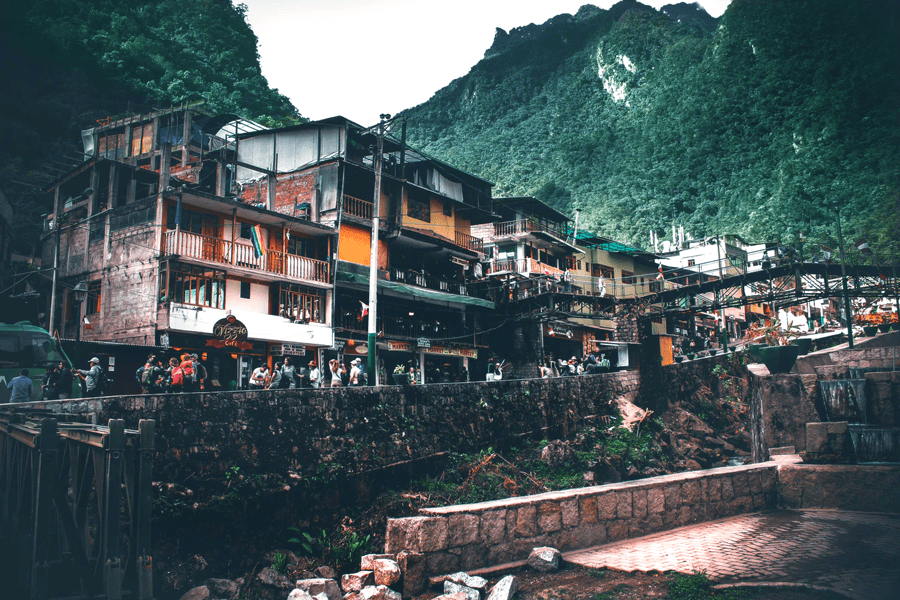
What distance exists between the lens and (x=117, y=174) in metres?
26.6

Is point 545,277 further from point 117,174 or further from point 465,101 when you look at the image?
point 465,101

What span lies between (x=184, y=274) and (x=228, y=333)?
2.62 metres

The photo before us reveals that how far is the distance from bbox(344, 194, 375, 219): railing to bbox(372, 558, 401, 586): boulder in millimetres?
21328

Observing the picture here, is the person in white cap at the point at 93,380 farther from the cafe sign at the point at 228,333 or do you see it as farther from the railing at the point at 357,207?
the railing at the point at 357,207

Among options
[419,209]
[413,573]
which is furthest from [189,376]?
[419,209]

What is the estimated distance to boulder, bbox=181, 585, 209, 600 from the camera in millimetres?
11281

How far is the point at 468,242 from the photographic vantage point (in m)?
37.4

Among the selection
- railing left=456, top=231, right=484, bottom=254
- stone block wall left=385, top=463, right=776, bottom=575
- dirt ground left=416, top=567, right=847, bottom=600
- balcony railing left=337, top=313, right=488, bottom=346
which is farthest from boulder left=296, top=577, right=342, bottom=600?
railing left=456, top=231, right=484, bottom=254

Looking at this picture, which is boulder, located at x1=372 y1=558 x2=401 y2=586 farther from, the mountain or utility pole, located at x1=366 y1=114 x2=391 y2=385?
the mountain

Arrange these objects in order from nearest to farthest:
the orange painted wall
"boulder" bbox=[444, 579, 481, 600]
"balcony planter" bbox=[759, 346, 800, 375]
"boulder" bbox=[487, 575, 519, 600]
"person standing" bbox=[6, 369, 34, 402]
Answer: "boulder" bbox=[487, 575, 519, 600], "boulder" bbox=[444, 579, 481, 600], "person standing" bbox=[6, 369, 34, 402], "balcony planter" bbox=[759, 346, 800, 375], the orange painted wall

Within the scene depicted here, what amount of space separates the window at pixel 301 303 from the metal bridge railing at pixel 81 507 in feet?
52.0

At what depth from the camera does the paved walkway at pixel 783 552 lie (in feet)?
25.6

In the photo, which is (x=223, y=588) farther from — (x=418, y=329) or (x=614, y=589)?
(x=418, y=329)

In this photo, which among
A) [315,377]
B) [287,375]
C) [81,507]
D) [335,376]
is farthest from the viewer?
[315,377]
